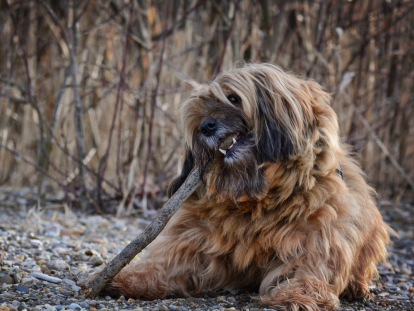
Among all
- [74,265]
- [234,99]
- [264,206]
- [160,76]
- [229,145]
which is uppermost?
[160,76]

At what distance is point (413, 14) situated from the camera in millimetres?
6609

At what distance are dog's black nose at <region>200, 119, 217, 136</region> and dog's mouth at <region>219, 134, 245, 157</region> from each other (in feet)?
0.29

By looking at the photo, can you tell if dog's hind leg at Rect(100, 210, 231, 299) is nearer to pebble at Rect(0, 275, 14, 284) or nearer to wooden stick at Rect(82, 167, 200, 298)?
wooden stick at Rect(82, 167, 200, 298)

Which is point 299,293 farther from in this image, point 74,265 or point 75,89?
point 75,89

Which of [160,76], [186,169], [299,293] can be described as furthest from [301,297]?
[160,76]

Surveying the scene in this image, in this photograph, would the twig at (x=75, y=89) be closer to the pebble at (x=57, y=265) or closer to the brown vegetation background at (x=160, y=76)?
the brown vegetation background at (x=160, y=76)

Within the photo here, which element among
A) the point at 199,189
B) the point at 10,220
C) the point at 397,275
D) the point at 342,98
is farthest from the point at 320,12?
the point at 10,220

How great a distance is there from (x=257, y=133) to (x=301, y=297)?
909mm

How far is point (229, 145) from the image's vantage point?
111 inches

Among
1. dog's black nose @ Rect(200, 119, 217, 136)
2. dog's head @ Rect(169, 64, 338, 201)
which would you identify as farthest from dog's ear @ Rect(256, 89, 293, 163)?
dog's black nose @ Rect(200, 119, 217, 136)

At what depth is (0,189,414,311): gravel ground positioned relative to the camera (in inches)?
96.3

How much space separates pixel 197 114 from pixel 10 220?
2.37 meters

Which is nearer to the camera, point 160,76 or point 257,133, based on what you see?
point 257,133

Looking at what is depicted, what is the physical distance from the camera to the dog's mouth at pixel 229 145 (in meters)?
2.81
